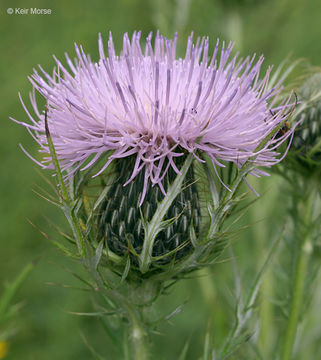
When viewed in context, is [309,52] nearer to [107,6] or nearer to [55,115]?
[107,6]

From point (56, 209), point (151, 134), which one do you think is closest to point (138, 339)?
point (151, 134)

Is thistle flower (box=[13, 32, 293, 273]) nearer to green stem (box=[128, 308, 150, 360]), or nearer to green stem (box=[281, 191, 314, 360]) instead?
green stem (box=[128, 308, 150, 360])

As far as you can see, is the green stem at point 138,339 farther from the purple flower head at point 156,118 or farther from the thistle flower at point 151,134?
the purple flower head at point 156,118

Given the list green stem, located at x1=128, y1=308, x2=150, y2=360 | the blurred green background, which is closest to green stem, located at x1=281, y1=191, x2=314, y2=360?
the blurred green background

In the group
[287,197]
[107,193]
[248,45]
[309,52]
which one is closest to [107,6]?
[248,45]

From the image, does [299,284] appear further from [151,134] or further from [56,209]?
[56,209]

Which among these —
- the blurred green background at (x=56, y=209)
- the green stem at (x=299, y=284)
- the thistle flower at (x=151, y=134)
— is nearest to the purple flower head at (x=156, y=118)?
the thistle flower at (x=151, y=134)
